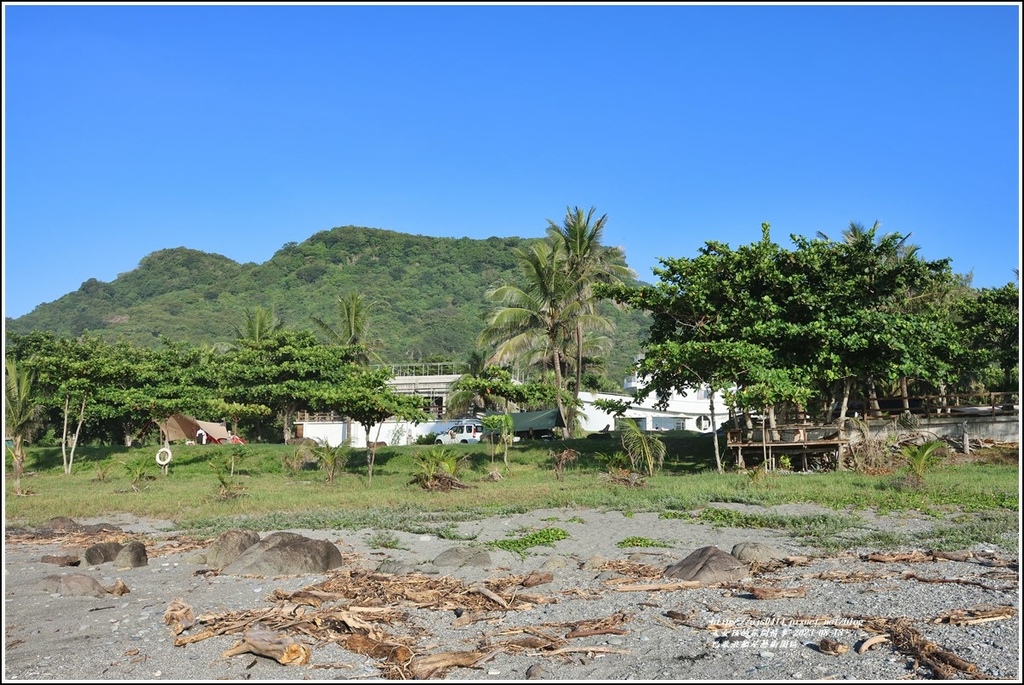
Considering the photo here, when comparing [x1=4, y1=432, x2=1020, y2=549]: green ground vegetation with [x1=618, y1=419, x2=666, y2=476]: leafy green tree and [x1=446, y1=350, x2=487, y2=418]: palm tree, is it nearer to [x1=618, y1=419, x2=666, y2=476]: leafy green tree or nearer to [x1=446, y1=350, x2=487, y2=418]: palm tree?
[x1=618, y1=419, x2=666, y2=476]: leafy green tree

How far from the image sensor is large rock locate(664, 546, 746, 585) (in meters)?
9.33

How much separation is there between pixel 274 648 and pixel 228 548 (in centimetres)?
475

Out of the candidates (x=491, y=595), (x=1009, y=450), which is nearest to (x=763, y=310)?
(x=1009, y=450)

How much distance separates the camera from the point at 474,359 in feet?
140

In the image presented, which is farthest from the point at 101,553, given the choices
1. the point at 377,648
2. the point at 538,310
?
the point at 538,310

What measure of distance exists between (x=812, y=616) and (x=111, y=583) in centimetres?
777

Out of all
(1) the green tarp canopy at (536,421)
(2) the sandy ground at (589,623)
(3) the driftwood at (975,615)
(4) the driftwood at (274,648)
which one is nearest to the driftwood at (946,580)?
(2) the sandy ground at (589,623)

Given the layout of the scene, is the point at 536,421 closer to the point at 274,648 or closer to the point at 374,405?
the point at 374,405

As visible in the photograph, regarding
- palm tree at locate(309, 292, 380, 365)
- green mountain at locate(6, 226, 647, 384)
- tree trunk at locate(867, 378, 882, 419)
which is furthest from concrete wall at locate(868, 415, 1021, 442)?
green mountain at locate(6, 226, 647, 384)

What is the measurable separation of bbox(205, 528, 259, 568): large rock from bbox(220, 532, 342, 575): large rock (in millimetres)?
271

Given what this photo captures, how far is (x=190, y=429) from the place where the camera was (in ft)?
150

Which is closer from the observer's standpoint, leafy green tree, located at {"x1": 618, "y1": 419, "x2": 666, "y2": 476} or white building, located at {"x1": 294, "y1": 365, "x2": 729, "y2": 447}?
leafy green tree, located at {"x1": 618, "y1": 419, "x2": 666, "y2": 476}

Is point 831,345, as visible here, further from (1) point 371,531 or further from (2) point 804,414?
(1) point 371,531

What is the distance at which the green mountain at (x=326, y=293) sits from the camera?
87062 mm
